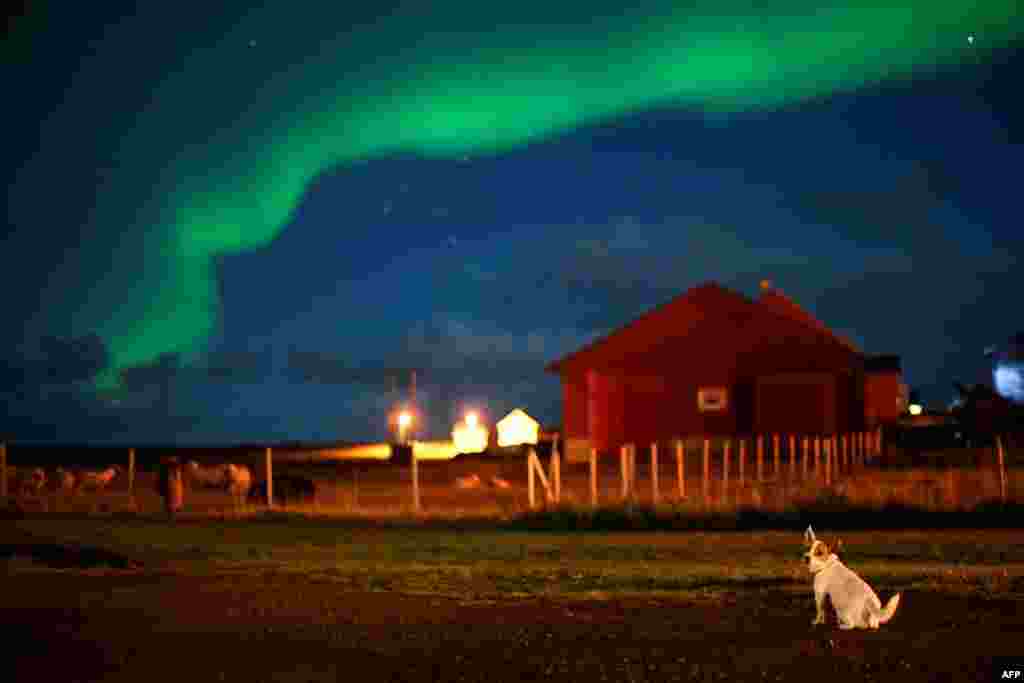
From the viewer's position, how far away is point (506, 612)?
1222 centimetres

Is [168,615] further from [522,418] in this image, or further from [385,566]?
[522,418]

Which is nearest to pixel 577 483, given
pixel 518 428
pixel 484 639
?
pixel 518 428

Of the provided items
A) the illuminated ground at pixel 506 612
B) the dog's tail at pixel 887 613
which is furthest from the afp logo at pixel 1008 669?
the dog's tail at pixel 887 613

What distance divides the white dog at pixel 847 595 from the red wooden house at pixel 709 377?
36829 mm

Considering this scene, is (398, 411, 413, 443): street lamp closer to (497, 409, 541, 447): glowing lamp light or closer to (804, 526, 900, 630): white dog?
(497, 409, 541, 447): glowing lamp light

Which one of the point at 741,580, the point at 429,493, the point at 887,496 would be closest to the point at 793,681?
the point at 741,580

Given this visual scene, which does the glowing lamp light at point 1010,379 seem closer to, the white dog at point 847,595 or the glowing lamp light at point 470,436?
the glowing lamp light at point 470,436

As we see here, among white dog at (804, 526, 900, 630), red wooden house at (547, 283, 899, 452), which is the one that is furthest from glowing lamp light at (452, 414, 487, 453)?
white dog at (804, 526, 900, 630)

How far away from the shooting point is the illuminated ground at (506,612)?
945 cm

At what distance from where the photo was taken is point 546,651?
395 inches

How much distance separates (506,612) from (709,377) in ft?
119

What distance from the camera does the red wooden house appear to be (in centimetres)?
4678

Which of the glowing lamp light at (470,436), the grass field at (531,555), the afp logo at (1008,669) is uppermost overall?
the glowing lamp light at (470,436)

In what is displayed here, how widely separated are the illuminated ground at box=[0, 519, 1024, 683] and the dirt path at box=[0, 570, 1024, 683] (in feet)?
0.10
